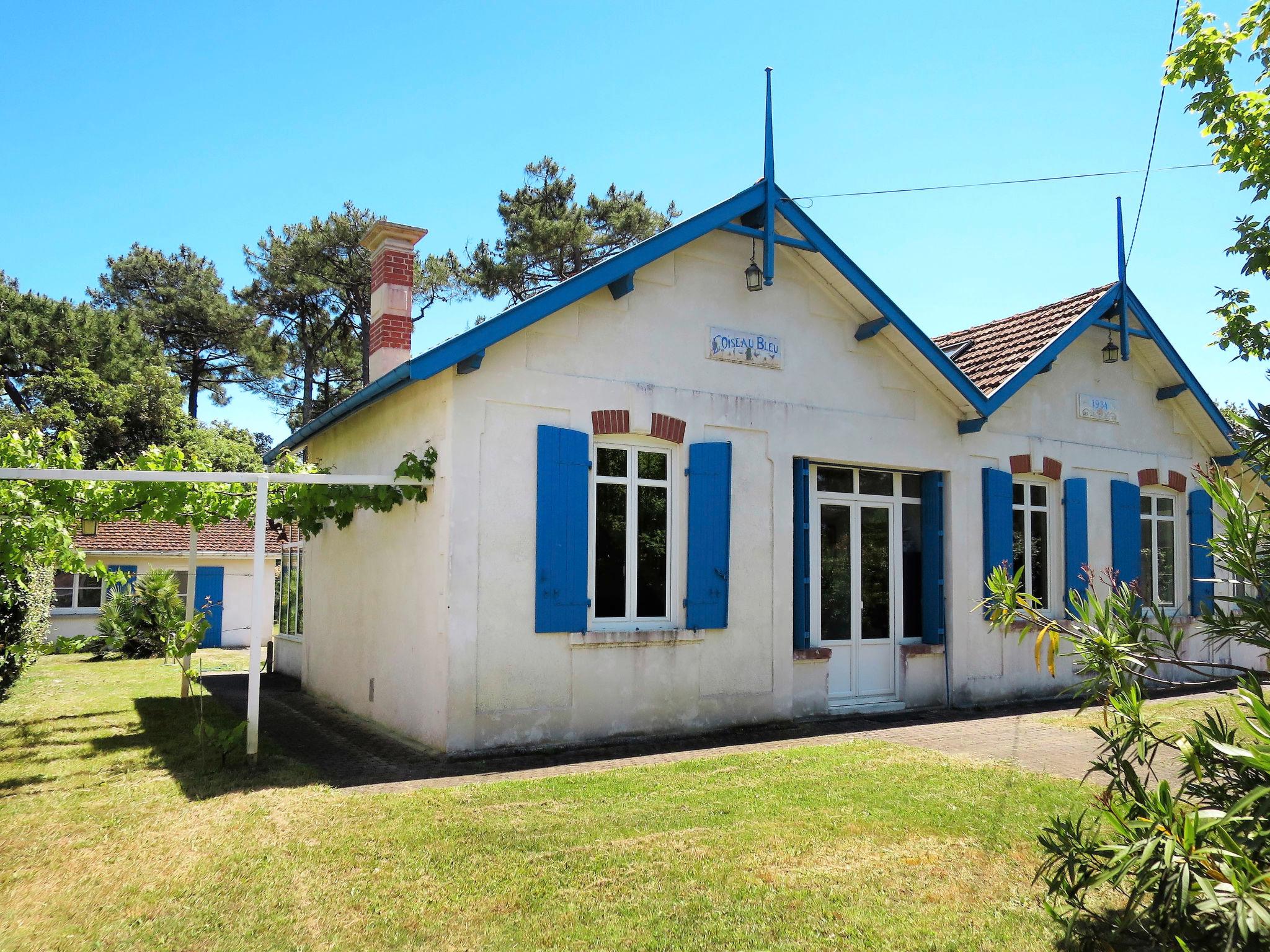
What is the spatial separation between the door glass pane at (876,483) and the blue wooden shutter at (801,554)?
3.35 feet

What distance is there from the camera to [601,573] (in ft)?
29.0

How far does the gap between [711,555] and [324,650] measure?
5112 millimetres

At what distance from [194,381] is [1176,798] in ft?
120

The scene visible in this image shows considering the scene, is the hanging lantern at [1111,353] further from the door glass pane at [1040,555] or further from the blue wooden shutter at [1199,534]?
the blue wooden shutter at [1199,534]

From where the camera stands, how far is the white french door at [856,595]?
1044 cm

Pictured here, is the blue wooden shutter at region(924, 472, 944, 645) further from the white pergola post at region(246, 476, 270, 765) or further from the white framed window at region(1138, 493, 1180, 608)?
the white pergola post at region(246, 476, 270, 765)

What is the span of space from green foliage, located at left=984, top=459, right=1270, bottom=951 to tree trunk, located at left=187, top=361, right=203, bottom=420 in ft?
115

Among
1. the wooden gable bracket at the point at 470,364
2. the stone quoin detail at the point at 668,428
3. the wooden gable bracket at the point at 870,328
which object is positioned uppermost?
the wooden gable bracket at the point at 870,328

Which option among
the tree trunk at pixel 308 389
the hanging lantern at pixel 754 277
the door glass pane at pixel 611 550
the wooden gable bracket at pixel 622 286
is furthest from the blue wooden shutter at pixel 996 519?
the tree trunk at pixel 308 389

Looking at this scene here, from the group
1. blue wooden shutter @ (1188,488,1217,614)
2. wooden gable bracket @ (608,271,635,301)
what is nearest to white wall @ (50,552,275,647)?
wooden gable bracket @ (608,271,635,301)

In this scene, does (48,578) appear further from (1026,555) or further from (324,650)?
(1026,555)

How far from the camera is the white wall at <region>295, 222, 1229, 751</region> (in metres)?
8.18

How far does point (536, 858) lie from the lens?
5312mm

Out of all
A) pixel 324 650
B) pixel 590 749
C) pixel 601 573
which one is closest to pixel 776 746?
pixel 590 749
